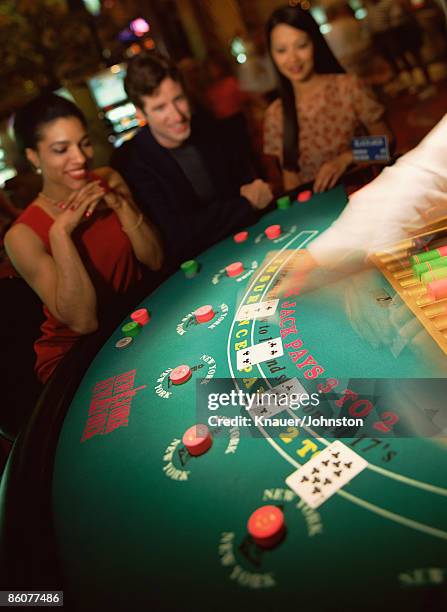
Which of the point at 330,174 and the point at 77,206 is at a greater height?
the point at 77,206

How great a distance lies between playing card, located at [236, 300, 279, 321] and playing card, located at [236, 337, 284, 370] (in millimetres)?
160

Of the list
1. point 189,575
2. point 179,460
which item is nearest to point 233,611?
point 189,575

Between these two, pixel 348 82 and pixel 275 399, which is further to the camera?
pixel 348 82

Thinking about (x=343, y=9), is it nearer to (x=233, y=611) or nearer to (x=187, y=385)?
(x=187, y=385)

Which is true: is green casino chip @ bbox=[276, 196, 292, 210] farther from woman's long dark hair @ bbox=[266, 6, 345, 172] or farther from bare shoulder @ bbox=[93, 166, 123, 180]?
bare shoulder @ bbox=[93, 166, 123, 180]

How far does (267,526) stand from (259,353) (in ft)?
1.77

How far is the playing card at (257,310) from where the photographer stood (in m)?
1.48

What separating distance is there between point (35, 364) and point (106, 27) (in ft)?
29.0

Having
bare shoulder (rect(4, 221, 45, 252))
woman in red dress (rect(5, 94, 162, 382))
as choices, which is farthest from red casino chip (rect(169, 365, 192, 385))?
bare shoulder (rect(4, 221, 45, 252))

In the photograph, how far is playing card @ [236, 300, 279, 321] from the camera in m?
1.48

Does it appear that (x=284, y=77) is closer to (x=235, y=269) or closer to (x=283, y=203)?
(x=283, y=203)

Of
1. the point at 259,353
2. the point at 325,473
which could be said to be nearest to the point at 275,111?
the point at 259,353

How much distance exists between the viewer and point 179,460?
1075mm

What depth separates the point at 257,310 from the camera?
1513 mm
